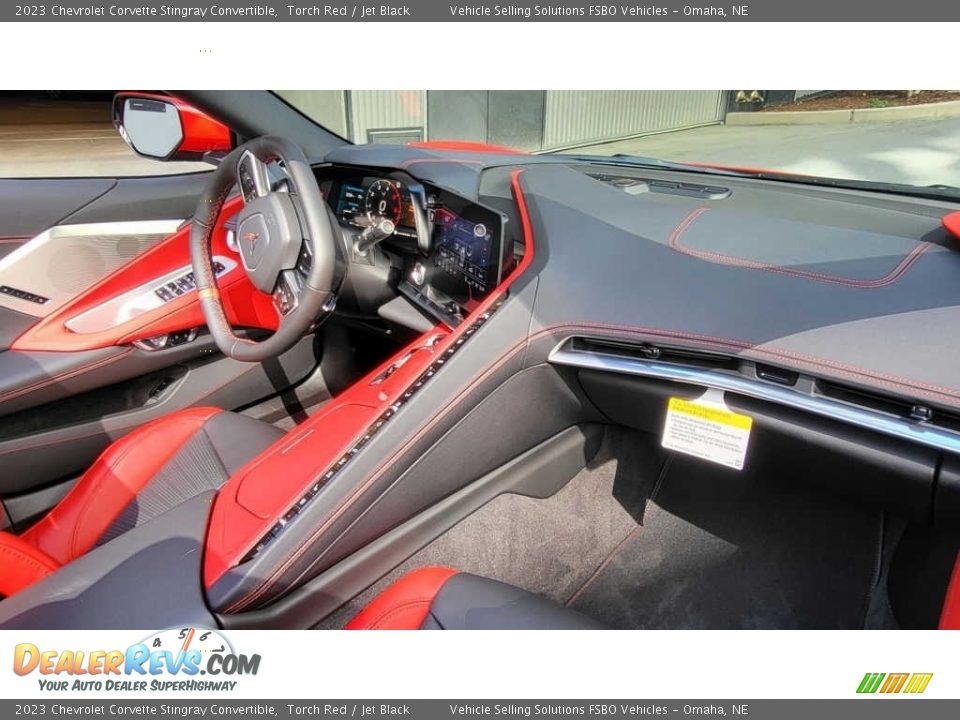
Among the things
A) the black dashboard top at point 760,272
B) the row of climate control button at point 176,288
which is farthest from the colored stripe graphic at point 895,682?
the row of climate control button at point 176,288

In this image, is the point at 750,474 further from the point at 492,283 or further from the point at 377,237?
the point at 377,237

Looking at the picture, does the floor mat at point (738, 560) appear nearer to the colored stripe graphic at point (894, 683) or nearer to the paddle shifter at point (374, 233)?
the colored stripe graphic at point (894, 683)

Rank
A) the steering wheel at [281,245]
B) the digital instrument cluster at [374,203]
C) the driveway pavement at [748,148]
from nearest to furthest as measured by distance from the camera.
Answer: the steering wheel at [281,245]
the digital instrument cluster at [374,203]
the driveway pavement at [748,148]

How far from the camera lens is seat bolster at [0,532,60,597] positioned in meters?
1.25

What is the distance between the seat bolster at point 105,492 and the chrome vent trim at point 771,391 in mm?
974

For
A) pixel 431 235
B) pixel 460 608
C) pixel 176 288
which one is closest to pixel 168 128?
pixel 176 288

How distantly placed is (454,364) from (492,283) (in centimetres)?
26

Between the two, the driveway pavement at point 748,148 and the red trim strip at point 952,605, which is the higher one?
the driveway pavement at point 748,148

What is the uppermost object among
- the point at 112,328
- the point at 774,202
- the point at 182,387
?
the point at 774,202

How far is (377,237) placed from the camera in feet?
5.85

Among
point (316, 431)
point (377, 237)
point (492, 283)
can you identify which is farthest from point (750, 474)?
point (377, 237)

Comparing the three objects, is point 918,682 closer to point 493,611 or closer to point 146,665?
point 493,611

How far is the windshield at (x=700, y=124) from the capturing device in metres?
4.28

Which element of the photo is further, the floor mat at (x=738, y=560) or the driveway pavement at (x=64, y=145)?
the driveway pavement at (x=64, y=145)
